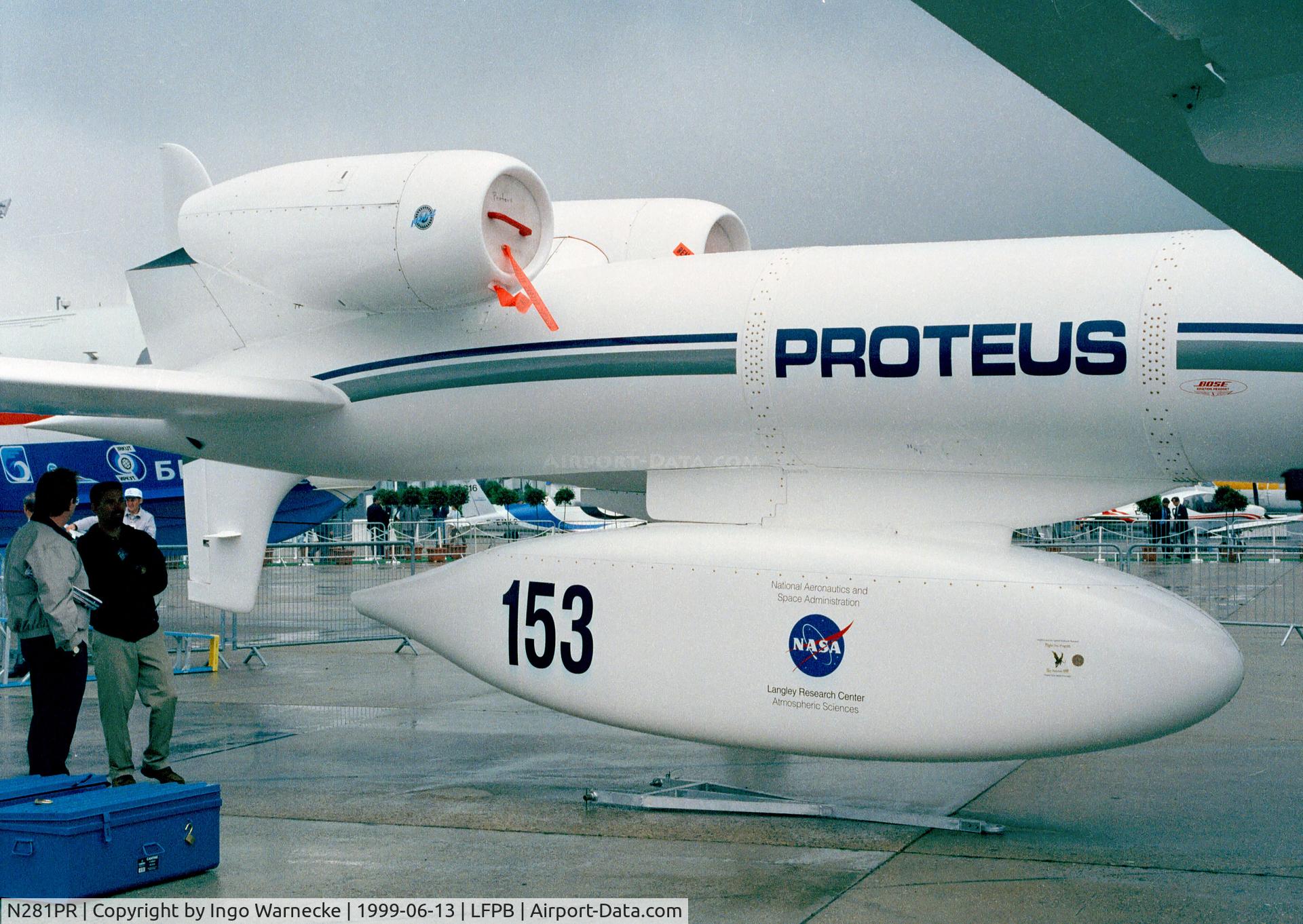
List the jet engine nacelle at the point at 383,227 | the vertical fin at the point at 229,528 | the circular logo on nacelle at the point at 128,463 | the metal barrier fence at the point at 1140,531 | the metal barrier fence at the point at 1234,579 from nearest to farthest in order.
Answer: the jet engine nacelle at the point at 383,227 < the vertical fin at the point at 229,528 < the metal barrier fence at the point at 1234,579 < the circular logo on nacelle at the point at 128,463 < the metal barrier fence at the point at 1140,531

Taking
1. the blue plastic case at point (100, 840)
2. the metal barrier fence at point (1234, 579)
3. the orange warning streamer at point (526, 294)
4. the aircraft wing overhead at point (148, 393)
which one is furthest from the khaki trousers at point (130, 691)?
the metal barrier fence at point (1234, 579)

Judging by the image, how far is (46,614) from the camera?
5.76 meters

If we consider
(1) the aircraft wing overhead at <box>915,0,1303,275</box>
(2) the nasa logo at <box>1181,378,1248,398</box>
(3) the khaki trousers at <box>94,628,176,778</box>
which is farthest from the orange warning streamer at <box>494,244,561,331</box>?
(1) the aircraft wing overhead at <box>915,0,1303,275</box>

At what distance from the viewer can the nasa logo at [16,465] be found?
17.2 meters

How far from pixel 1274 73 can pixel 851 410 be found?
369cm

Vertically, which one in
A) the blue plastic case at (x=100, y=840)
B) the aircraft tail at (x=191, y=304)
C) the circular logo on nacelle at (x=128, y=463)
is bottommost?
the blue plastic case at (x=100, y=840)

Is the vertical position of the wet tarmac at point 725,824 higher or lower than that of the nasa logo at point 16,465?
lower

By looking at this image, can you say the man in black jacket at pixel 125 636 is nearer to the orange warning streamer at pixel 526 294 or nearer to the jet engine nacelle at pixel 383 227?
the jet engine nacelle at pixel 383 227

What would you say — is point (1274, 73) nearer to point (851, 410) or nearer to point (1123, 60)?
point (1123, 60)

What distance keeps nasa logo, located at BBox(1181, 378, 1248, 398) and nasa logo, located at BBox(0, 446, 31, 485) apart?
1609cm

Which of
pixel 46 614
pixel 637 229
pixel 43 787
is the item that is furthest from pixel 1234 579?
pixel 43 787

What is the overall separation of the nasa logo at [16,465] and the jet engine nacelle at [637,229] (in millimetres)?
12512

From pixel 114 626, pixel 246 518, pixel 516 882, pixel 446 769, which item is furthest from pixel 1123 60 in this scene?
pixel 246 518

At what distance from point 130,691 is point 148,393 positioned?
1.45 m
